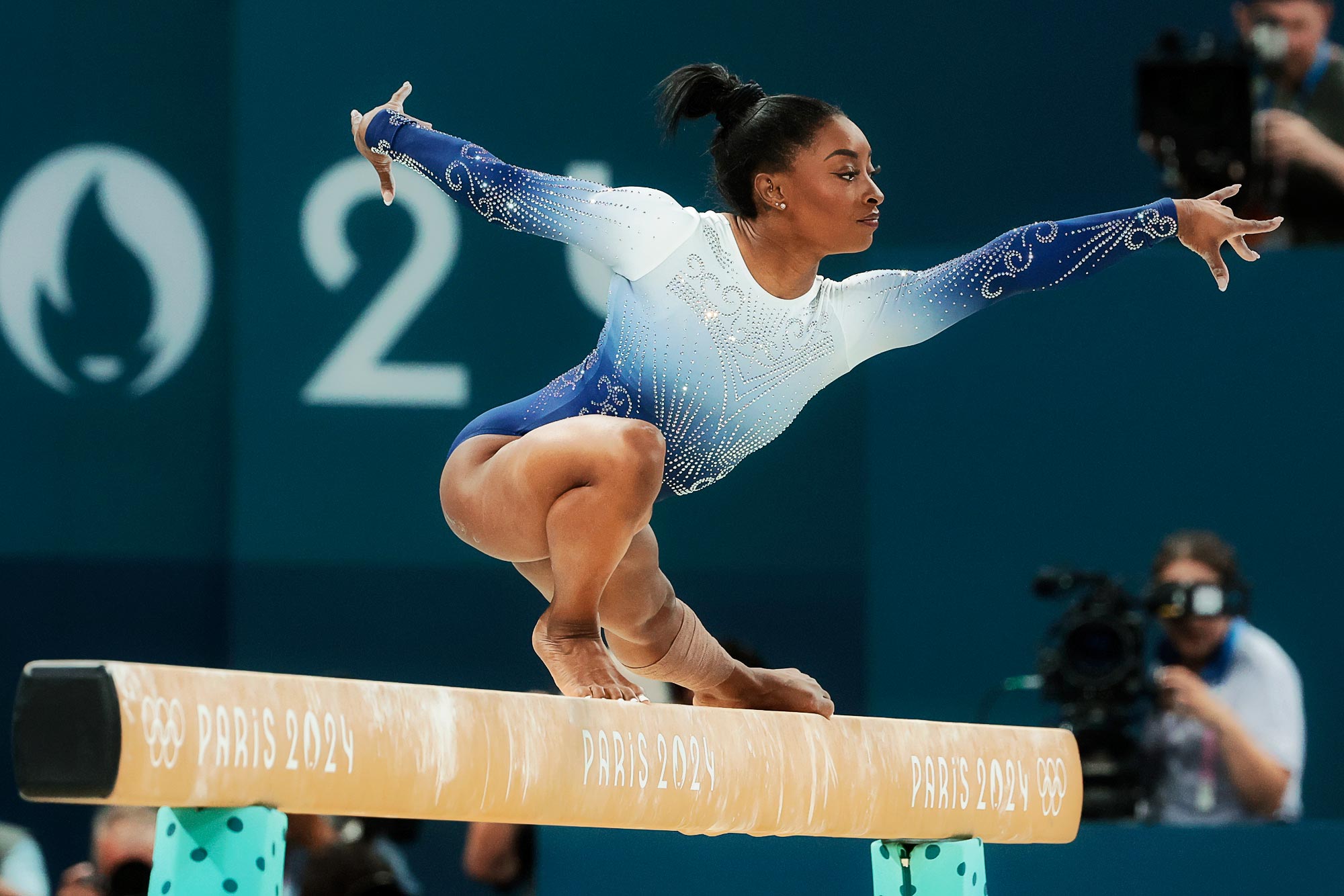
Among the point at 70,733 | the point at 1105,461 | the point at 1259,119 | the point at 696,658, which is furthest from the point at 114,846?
the point at 1259,119

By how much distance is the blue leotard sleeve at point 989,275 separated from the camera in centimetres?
330

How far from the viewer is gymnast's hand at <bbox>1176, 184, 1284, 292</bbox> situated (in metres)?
3.32

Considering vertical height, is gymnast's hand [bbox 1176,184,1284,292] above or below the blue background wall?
below

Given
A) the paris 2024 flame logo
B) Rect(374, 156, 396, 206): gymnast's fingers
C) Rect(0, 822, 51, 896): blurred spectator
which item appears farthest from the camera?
the paris 2024 flame logo

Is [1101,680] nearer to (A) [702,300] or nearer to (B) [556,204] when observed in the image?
(A) [702,300]

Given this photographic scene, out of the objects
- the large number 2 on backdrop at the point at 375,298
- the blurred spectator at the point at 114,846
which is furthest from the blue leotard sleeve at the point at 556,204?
the large number 2 on backdrop at the point at 375,298

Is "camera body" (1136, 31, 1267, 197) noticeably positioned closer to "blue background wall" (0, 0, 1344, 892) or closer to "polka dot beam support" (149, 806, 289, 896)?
"blue background wall" (0, 0, 1344, 892)

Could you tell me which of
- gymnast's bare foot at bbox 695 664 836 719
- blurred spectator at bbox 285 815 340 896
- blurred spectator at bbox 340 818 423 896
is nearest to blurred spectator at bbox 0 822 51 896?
blurred spectator at bbox 285 815 340 896

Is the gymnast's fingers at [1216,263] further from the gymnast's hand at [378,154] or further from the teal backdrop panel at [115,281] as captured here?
the teal backdrop panel at [115,281]

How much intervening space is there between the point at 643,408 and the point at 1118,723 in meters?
2.34

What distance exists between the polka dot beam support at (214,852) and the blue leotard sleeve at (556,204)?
3.47 feet

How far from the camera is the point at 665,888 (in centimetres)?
477

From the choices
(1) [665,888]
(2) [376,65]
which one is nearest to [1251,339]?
(1) [665,888]

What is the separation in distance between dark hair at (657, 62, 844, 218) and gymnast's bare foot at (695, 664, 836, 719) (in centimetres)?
78
